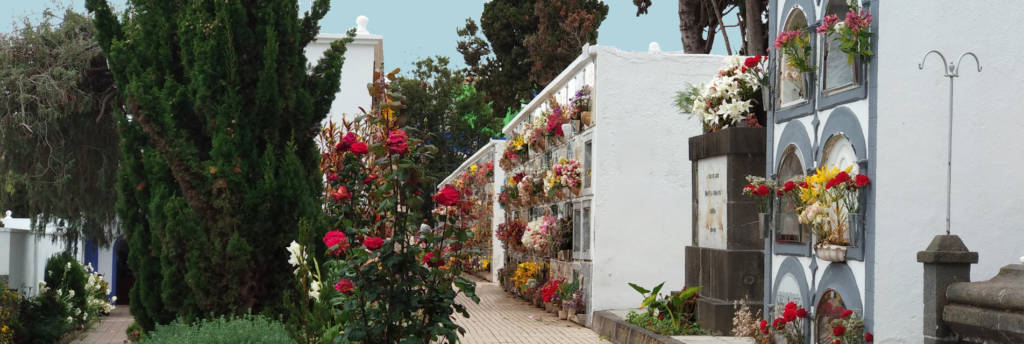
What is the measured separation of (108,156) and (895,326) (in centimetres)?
996

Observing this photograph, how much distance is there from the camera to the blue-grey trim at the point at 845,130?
29.2 feet

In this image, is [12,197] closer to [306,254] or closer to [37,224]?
[37,224]

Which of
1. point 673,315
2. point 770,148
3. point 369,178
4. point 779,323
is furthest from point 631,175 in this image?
point 369,178

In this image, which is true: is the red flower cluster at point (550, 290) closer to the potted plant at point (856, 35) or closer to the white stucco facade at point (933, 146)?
the white stucco facade at point (933, 146)

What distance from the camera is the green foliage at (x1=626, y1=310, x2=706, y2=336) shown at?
1244 centimetres

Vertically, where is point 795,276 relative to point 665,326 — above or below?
above

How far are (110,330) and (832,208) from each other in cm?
1099

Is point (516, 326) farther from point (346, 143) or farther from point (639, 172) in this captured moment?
point (346, 143)

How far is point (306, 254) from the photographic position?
9.26 meters

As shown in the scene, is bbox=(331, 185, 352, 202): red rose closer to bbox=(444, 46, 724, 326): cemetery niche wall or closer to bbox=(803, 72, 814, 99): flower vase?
bbox=(803, 72, 814, 99): flower vase

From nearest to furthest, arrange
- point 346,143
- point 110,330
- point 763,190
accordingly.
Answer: point 346,143, point 763,190, point 110,330

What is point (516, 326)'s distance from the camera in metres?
16.1

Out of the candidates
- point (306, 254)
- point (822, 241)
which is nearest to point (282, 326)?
point (306, 254)

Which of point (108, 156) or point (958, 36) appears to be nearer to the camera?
point (958, 36)
